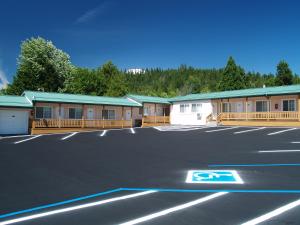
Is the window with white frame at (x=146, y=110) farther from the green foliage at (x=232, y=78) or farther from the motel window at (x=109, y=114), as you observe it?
the green foliage at (x=232, y=78)

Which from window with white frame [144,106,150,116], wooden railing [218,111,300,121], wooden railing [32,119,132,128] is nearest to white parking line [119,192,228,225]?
wooden railing [32,119,132,128]

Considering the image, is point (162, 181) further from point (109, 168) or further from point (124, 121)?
point (124, 121)

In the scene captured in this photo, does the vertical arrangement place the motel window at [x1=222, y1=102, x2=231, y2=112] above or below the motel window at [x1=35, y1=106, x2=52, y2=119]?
above

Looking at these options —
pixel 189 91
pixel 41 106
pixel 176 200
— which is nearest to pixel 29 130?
pixel 41 106

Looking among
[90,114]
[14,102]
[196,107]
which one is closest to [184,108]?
[196,107]

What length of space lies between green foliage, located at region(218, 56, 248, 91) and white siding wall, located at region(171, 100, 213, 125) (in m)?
20.0

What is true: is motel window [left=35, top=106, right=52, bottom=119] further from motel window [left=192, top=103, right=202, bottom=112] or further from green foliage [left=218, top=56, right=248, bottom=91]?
green foliage [left=218, top=56, right=248, bottom=91]

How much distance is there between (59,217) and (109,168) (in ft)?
Answer: 14.0

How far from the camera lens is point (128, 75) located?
127 metres

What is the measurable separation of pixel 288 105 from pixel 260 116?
8.76 ft

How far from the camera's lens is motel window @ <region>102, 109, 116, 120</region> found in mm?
31844

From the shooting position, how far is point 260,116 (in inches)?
1123

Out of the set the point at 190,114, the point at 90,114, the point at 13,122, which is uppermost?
the point at 190,114

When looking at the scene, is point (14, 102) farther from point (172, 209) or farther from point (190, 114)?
point (172, 209)
